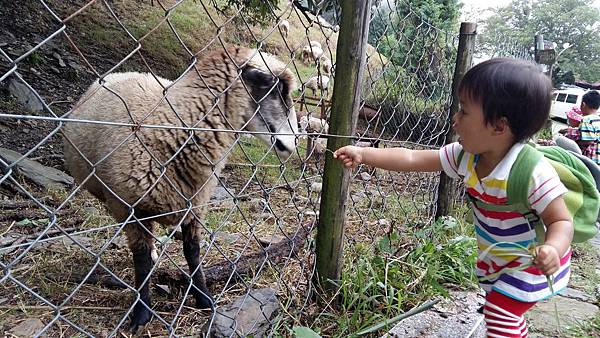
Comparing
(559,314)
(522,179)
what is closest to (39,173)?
(522,179)

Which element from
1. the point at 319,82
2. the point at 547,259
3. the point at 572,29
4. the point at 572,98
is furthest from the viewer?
the point at 572,29

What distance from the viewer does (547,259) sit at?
1.41 meters

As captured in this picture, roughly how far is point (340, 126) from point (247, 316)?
3.21ft

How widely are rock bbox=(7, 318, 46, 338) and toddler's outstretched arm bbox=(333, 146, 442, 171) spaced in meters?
1.60

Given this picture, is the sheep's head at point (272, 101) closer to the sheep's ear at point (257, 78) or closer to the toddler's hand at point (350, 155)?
the sheep's ear at point (257, 78)

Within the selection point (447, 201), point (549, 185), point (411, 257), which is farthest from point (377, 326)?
point (447, 201)

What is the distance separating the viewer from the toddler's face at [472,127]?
172cm

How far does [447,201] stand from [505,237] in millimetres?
1797

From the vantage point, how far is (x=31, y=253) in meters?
3.11

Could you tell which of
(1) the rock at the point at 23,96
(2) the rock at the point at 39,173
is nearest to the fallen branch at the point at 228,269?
(2) the rock at the point at 39,173

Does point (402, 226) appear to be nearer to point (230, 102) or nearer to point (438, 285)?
point (438, 285)

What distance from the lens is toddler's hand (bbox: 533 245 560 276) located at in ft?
4.63

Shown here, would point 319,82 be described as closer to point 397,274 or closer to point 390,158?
point 390,158

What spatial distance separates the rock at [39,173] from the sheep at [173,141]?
1887mm
